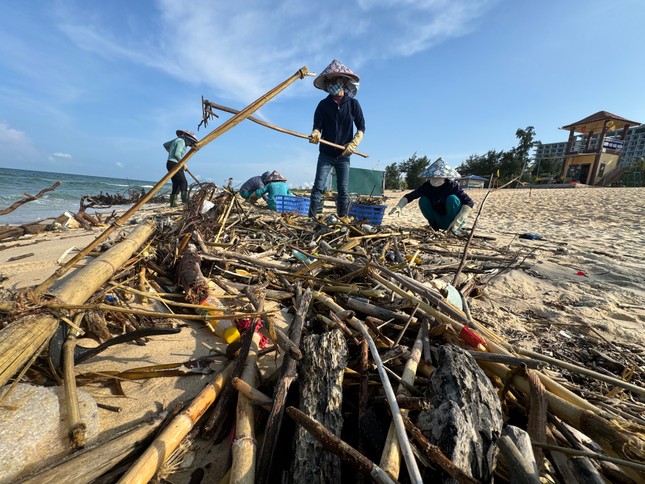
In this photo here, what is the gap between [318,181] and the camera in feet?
17.2

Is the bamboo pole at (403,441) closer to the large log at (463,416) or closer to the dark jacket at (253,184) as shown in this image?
the large log at (463,416)

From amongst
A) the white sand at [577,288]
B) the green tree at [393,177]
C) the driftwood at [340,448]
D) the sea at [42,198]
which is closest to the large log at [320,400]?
the driftwood at [340,448]

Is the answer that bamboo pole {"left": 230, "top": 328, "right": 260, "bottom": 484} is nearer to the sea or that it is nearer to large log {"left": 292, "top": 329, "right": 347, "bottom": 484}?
large log {"left": 292, "top": 329, "right": 347, "bottom": 484}

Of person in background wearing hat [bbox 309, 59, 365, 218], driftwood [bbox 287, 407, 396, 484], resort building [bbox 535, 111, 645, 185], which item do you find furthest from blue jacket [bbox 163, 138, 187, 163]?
resort building [bbox 535, 111, 645, 185]

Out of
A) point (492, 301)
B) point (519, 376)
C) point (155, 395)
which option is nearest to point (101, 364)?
point (155, 395)

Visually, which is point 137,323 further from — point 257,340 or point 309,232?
point 309,232

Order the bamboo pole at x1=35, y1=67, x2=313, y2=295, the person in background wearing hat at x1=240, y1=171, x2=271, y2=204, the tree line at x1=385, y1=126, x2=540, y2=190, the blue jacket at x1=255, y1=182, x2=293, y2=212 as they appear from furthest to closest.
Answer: the tree line at x1=385, y1=126, x2=540, y2=190, the person in background wearing hat at x1=240, y1=171, x2=271, y2=204, the blue jacket at x1=255, y1=182, x2=293, y2=212, the bamboo pole at x1=35, y1=67, x2=313, y2=295

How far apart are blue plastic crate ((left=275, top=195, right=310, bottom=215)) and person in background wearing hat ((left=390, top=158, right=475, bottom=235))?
239 cm

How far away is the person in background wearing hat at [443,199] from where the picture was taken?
15.0ft

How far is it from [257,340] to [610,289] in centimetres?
321

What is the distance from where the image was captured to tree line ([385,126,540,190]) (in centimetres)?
3444

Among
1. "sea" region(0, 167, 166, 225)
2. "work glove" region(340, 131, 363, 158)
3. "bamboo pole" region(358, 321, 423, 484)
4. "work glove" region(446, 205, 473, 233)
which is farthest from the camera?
"sea" region(0, 167, 166, 225)

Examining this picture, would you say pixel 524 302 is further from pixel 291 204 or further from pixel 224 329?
pixel 291 204

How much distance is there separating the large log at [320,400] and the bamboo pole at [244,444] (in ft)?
0.44
